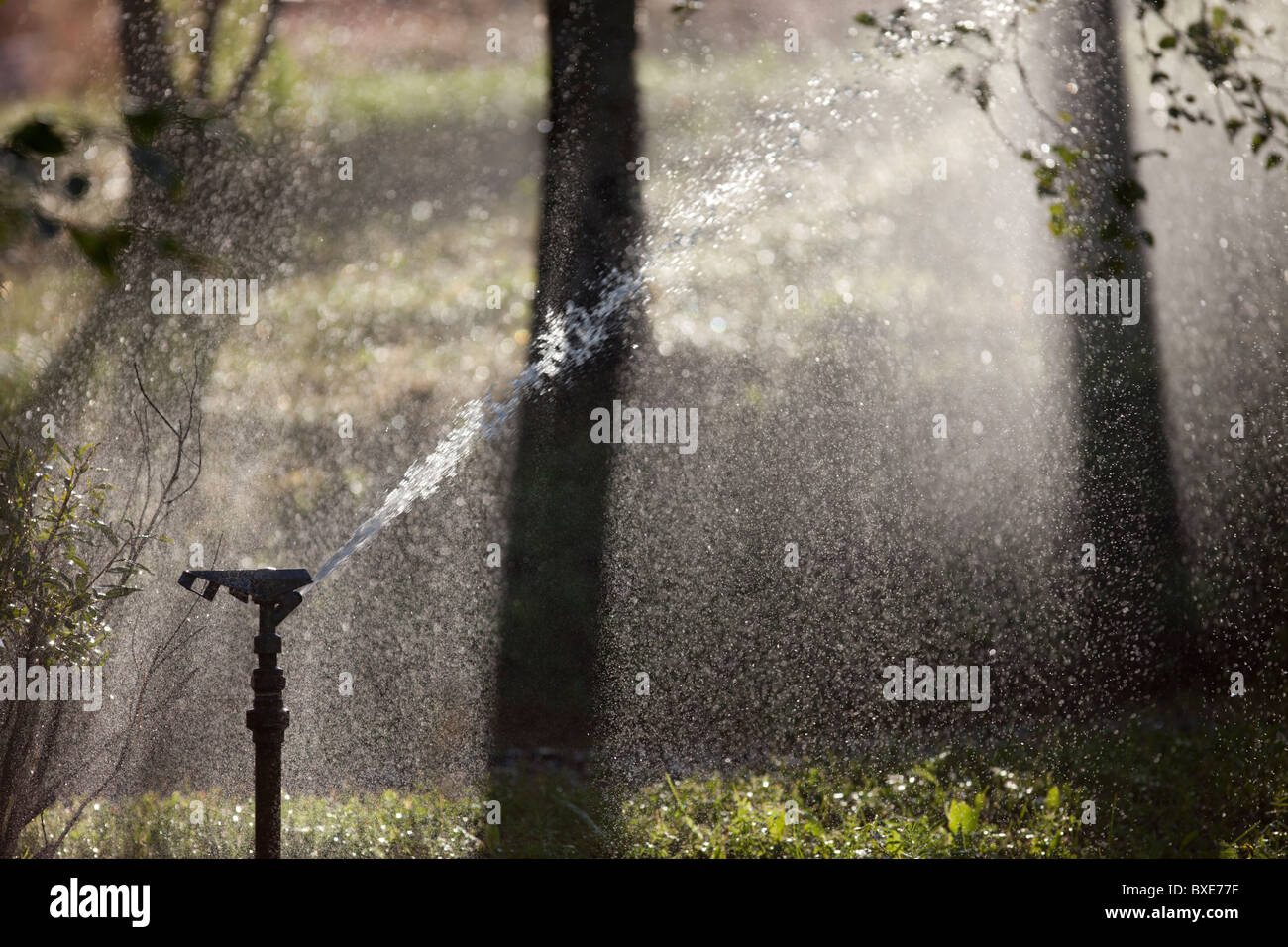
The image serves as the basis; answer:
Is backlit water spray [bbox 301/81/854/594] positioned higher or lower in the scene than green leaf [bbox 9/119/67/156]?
higher

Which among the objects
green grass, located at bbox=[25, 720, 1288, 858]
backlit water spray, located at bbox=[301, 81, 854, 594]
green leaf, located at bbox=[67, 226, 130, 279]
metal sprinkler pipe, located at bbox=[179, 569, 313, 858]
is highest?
backlit water spray, located at bbox=[301, 81, 854, 594]

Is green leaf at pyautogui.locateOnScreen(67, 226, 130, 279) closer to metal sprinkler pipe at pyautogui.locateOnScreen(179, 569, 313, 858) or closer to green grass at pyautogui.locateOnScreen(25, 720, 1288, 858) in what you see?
metal sprinkler pipe at pyautogui.locateOnScreen(179, 569, 313, 858)

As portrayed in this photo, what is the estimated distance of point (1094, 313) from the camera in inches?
227

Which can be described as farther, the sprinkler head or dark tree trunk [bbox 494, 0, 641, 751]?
dark tree trunk [bbox 494, 0, 641, 751]

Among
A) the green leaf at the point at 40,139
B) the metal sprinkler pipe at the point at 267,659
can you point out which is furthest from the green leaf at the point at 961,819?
the green leaf at the point at 40,139

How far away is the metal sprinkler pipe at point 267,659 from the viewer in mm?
3160

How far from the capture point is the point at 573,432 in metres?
6.02

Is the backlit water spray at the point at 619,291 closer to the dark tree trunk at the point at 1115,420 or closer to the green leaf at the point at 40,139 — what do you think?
the dark tree trunk at the point at 1115,420

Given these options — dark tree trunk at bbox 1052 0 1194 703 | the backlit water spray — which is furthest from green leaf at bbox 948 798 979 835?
the backlit water spray

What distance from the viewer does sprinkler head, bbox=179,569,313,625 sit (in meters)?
3.15

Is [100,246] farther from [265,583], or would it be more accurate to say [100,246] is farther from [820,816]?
[820,816]

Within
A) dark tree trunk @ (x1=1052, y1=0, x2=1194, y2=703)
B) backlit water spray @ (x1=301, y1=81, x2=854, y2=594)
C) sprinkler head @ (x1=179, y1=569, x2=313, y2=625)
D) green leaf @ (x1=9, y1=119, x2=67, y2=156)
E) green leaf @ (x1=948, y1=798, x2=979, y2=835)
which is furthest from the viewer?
backlit water spray @ (x1=301, y1=81, x2=854, y2=594)
